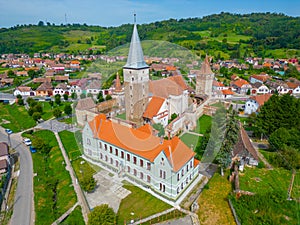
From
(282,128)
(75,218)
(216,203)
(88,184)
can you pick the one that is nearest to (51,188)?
(88,184)

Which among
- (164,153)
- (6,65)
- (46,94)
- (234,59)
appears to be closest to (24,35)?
(6,65)

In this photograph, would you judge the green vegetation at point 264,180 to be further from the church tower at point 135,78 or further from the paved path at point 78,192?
the paved path at point 78,192

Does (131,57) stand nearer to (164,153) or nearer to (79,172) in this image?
(164,153)

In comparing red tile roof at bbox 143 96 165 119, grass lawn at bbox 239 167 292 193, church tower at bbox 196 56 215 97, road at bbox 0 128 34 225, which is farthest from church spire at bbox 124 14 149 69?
road at bbox 0 128 34 225

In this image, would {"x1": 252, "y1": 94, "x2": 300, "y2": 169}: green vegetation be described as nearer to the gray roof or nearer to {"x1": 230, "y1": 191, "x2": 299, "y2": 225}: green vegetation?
{"x1": 230, "y1": 191, "x2": 299, "y2": 225}: green vegetation

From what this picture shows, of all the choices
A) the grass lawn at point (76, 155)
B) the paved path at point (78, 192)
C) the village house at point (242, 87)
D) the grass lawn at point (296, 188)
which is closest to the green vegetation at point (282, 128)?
the grass lawn at point (296, 188)

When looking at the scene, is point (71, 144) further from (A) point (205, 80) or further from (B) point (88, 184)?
(A) point (205, 80)
